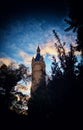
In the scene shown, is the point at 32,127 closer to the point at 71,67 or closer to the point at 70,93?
the point at 70,93

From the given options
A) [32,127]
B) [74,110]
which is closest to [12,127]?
[32,127]

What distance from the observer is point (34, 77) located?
235ft

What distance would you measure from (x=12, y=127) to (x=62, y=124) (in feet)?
10.1

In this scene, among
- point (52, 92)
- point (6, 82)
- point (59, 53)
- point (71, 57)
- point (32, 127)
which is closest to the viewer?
point (32, 127)

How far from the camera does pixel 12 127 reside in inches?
369

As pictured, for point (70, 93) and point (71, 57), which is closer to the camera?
point (70, 93)

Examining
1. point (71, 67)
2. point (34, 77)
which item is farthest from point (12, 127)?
point (34, 77)

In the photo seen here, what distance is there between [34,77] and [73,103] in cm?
6261

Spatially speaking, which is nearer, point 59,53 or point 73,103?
point 73,103

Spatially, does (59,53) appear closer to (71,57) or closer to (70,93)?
(71,57)

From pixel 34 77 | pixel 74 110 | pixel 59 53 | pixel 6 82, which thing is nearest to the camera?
pixel 74 110

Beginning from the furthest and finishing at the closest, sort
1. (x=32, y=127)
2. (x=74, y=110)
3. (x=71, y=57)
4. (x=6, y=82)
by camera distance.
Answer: (x=6, y=82) → (x=71, y=57) → (x=32, y=127) → (x=74, y=110)

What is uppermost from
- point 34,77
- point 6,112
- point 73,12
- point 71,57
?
point 34,77

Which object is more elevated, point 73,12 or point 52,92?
point 73,12
